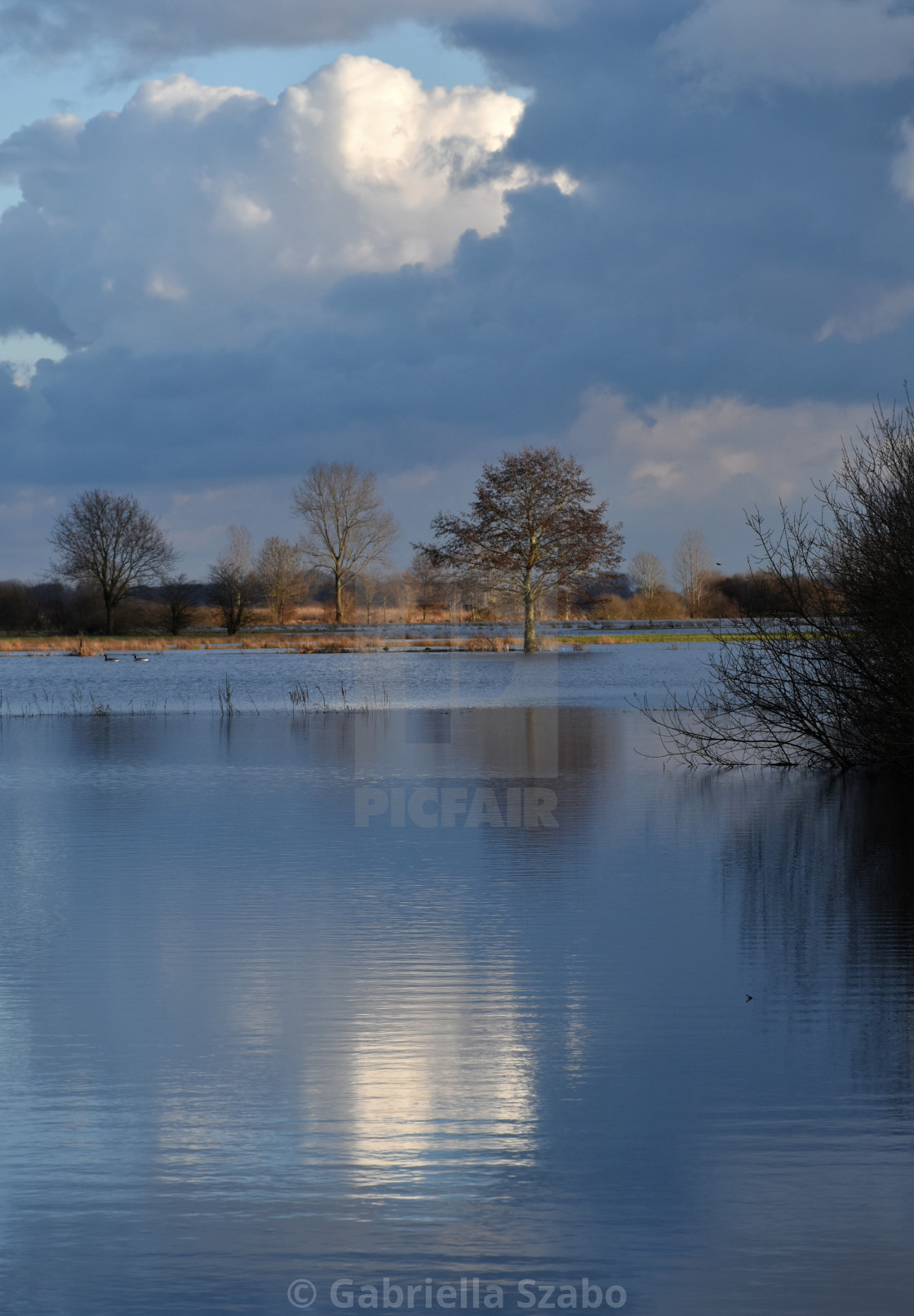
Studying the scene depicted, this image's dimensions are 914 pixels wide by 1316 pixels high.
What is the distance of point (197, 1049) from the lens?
5.77m

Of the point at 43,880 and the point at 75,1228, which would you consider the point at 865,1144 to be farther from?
the point at 43,880

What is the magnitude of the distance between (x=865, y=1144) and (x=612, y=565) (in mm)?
49436

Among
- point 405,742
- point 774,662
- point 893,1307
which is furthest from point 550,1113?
point 405,742

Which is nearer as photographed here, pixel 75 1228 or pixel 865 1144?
pixel 75 1228

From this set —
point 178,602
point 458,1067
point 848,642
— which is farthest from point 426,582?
point 458,1067

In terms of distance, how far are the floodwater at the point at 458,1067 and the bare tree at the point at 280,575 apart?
6349 centimetres

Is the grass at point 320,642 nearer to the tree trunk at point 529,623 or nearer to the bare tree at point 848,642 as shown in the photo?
the tree trunk at point 529,623

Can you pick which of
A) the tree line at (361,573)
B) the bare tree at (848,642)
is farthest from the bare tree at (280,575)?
the bare tree at (848,642)

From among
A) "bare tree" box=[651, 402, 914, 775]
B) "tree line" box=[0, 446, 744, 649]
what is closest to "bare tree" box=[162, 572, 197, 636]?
"tree line" box=[0, 446, 744, 649]

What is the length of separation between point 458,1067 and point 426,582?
52213 millimetres

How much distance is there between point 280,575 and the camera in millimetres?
75438

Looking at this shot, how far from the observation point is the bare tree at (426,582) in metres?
55.0

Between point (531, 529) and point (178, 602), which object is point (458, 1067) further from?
point (178, 602)

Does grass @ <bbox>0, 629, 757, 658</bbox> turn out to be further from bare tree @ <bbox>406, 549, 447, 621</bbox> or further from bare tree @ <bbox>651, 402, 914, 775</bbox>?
bare tree @ <bbox>651, 402, 914, 775</bbox>
